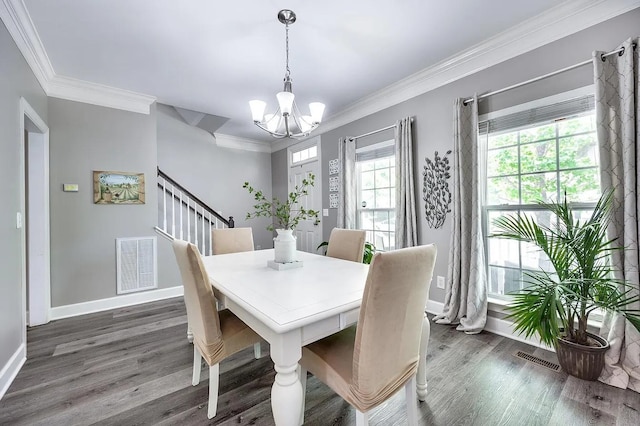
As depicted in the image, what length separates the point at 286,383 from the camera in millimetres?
1058

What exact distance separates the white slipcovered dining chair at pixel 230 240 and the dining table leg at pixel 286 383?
1855 mm

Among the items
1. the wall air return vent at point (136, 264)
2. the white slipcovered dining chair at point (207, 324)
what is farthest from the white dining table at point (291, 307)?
the wall air return vent at point (136, 264)

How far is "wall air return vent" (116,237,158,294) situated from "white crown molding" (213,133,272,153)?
2.23 meters

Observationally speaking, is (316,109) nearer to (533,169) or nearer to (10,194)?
(533,169)

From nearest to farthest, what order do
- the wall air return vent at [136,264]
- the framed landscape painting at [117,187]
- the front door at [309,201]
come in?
the framed landscape painting at [117,187] → the wall air return vent at [136,264] → the front door at [309,201]

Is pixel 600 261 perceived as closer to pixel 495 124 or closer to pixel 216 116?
pixel 495 124

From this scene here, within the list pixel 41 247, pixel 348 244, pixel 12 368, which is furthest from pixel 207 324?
pixel 41 247

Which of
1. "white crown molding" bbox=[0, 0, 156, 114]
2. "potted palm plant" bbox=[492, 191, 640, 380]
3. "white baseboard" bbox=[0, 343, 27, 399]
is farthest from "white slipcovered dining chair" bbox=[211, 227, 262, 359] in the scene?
"potted palm plant" bbox=[492, 191, 640, 380]

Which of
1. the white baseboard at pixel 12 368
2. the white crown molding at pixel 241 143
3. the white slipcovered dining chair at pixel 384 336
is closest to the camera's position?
the white slipcovered dining chair at pixel 384 336

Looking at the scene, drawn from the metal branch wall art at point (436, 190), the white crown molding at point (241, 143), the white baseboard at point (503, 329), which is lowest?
the white baseboard at point (503, 329)

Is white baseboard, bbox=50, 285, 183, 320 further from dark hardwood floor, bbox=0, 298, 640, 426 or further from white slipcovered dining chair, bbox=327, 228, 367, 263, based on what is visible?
white slipcovered dining chair, bbox=327, 228, 367, 263

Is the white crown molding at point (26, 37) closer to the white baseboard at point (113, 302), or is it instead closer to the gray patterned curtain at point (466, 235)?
the white baseboard at point (113, 302)

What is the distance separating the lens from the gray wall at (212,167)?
4.28 m

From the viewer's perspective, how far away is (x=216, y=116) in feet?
13.3
